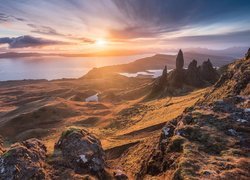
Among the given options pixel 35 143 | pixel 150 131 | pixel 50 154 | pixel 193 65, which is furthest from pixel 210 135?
pixel 193 65

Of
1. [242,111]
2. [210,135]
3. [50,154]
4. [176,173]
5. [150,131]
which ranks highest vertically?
[242,111]

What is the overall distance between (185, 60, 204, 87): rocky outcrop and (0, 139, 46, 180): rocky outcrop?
89137 millimetres

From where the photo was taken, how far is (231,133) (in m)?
18.7

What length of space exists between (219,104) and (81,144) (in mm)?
12859

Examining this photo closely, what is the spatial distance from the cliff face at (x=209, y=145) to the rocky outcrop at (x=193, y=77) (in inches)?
3230

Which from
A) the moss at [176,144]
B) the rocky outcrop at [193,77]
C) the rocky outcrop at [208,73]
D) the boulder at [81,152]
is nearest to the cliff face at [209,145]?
the moss at [176,144]

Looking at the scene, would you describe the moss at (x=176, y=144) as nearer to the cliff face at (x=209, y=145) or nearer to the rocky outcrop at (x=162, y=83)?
the cliff face at (x=209, y=145)

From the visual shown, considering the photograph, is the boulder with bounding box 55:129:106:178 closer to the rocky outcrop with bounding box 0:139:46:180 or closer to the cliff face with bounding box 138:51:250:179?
the rocky outcrop with bounding box 0:139:46:180

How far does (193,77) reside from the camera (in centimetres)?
10550

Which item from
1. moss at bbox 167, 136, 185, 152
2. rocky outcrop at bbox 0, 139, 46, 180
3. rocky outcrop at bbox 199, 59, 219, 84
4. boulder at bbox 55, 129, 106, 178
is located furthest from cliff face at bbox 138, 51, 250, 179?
rocky outcrop at bbox 199, 59, 219, 84

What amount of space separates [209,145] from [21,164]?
13882 millimetres

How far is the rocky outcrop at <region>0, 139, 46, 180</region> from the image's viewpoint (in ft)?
60.7

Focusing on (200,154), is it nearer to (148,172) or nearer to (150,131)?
(148,172)

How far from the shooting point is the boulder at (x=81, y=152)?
21562 millimetres
